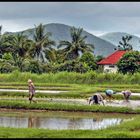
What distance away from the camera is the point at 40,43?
56.2 metres

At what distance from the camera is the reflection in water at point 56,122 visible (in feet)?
53.5

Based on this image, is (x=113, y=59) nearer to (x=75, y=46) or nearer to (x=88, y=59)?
(x=88, y=59)

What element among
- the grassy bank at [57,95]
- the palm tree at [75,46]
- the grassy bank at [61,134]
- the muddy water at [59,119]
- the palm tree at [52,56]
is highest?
the palm tree at [75,46]

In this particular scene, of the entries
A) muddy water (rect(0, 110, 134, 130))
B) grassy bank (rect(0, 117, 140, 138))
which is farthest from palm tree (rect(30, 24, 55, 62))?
grassy bank (rect(0, 117, 140, 138))

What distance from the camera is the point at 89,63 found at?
61.6 metres

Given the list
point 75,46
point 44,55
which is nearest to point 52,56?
point 44,55

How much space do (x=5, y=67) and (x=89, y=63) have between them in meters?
15.4

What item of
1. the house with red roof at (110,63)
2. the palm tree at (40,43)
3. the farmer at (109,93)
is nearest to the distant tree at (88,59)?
the palm tree at (40,43)

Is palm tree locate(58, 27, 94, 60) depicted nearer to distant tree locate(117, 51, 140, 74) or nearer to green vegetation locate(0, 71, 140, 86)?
distant tree locate(117, 51, 140, 74)

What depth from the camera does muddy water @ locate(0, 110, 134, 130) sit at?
16453 millimetres

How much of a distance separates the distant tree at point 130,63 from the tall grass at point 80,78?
13.2 meters

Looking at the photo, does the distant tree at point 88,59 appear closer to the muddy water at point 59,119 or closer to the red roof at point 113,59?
the red roof at point 113,59

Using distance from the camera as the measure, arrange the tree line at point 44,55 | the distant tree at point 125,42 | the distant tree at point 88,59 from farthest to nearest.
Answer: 1. the distant tree at point 125,42
2. the distant tree at point 88,59
3. the tree line at point 44,55

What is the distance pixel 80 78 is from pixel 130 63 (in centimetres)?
1427
